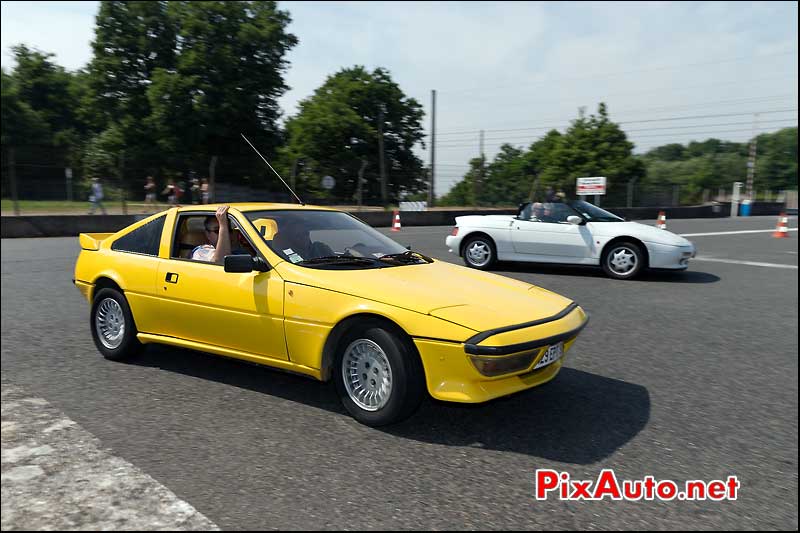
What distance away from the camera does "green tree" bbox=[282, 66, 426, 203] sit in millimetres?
47438

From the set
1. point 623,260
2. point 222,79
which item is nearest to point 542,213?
point 623,260

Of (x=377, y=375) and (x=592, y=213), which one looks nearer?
(x=377, y=375)

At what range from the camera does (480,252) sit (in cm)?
1169

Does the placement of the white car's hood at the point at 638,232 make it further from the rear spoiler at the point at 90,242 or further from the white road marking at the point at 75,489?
the white road marking at the point at 75,489

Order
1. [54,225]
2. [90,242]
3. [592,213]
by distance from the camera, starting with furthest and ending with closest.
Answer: [54,225] < [592,213] < [90,242]

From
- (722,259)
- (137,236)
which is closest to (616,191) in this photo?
(722,259)

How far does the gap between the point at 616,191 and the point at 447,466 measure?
37268 mm

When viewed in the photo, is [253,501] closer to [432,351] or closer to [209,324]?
[432,351]

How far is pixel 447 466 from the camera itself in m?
3.26

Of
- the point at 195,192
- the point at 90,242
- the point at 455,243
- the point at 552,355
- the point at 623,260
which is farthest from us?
the point at 195,192

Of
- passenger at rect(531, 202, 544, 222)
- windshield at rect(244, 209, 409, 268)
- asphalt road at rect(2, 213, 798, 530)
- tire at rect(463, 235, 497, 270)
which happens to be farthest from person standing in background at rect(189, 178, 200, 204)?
windshield at rect(244, 209, 409, 268)

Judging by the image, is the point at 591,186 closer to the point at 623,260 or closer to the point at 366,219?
the point at 366,219

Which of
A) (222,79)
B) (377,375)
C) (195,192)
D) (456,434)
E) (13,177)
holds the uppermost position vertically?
(222,79)

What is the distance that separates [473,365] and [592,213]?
835 cm
